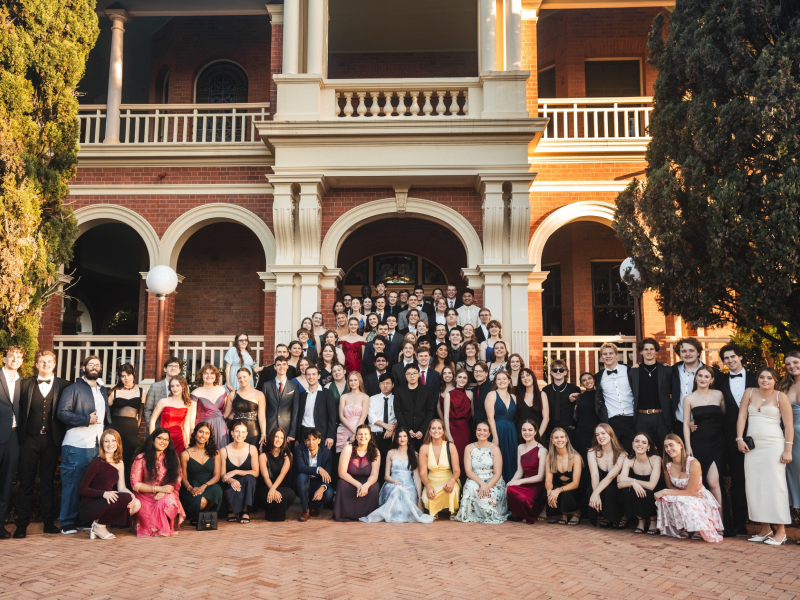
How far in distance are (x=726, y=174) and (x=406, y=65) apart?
28.0 ft

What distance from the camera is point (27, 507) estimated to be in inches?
259

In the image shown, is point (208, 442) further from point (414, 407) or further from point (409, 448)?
point (414, 407)

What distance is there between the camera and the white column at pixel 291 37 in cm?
1120

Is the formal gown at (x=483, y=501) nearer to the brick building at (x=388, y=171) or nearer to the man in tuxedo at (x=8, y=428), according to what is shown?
the brick building at (x=388, y=171)

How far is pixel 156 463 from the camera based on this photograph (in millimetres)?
6590

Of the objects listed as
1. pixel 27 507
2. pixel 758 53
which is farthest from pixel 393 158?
pixel 27 507

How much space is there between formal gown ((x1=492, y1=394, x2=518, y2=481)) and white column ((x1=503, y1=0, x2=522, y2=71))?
6.08 metres

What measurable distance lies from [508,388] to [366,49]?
31.1 ft

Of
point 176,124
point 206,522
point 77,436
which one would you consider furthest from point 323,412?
point 176,124

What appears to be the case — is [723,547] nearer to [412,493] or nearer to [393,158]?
[412,493]

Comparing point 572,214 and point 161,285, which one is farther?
point 572,214

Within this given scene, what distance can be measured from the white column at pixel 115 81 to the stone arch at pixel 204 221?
74.1 inches

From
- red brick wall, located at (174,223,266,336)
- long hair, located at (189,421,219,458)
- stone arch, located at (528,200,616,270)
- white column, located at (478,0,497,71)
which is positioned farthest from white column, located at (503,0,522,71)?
long hair, located at (189,421,219,458)

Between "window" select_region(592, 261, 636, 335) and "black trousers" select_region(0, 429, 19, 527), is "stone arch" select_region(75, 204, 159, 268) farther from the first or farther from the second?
"window" select_region(592, 261, 636, 335)
